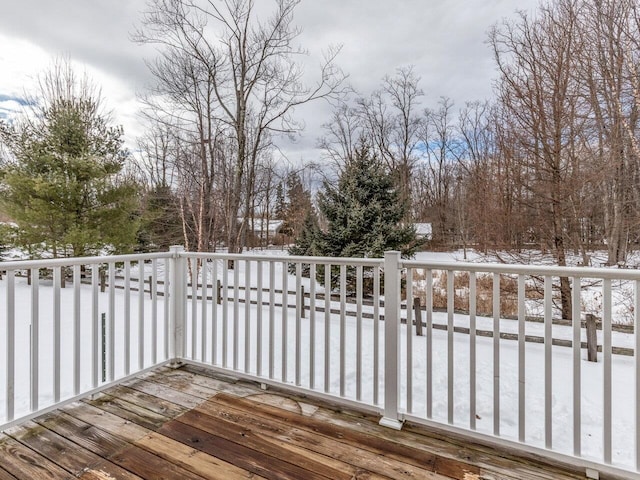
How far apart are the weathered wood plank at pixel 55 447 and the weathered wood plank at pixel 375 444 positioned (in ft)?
2.54

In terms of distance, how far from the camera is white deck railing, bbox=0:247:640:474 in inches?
65.4

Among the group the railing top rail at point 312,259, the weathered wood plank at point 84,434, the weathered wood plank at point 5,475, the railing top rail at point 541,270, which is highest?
the railing top rail at point 312,259

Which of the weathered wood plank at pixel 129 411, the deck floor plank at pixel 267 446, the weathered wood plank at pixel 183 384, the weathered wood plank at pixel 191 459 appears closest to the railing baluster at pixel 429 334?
the deck floor plank at pixel 267 446

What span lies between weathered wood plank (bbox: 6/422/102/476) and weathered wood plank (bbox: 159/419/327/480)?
0.36 metres

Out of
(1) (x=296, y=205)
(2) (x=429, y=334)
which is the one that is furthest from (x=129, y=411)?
(1) (x=296, y=205)

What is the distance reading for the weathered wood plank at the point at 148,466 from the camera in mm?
1529

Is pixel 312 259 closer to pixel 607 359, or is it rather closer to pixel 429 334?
pixel 429 334

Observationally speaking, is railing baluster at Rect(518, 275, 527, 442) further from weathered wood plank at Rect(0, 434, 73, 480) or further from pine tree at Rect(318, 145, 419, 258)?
pine tree at Rect(318, 145, 419, 258)

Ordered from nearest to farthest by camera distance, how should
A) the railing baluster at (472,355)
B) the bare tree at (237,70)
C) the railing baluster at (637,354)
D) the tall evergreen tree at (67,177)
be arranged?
the railing baluster at (637,354)
the railing baluster at (472,355)
the tall evergreen tree at (67,177)
the bare tree at (237,70)

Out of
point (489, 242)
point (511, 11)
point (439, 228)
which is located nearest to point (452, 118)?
point (439, 228)

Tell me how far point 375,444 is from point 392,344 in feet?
1.76

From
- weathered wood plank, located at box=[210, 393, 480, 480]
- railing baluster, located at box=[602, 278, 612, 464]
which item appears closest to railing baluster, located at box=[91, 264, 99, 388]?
weathered wood plank, located at box=[210, 393, 480, 480]

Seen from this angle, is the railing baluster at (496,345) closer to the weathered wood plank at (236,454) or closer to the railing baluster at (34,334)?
the weathered wood plank at (236,454)

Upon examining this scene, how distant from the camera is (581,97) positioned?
5176 mm
